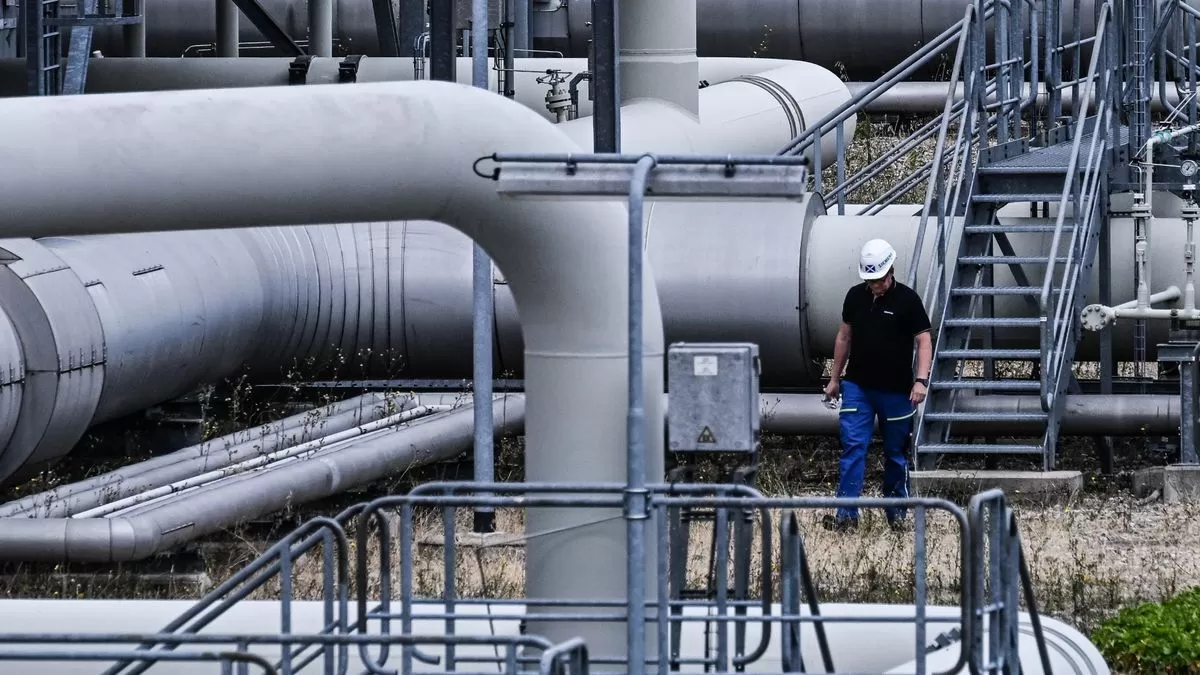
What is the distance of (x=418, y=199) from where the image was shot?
730 cm

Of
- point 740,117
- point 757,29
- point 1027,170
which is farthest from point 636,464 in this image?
point 757,29

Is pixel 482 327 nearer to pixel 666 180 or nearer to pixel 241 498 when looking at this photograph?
pixel 241 498

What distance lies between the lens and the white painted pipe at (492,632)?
8.32 m

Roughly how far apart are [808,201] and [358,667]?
22.6 ft

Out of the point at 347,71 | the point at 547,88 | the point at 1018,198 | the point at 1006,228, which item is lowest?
the point at 1006,228

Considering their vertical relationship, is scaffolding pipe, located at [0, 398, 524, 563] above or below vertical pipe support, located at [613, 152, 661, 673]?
below

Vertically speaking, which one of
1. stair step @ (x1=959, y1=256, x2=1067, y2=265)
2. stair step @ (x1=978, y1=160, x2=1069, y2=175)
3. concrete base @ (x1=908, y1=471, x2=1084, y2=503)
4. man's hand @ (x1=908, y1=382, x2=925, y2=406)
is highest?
stair step @ (x1=978, y1=160, x2=1069, y2=175)

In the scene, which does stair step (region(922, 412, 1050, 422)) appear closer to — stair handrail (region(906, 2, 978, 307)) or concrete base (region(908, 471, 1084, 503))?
concrete base (region(908, 471, 1084, 503))

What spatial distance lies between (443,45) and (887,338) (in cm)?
297

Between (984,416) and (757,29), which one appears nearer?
(984,416)

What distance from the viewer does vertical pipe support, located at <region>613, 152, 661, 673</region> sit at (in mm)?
6535

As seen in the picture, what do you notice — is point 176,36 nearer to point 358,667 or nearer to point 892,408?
point 892,408

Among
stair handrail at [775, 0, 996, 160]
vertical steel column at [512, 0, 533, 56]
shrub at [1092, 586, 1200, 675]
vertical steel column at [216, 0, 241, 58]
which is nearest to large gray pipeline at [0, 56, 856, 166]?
vertical steel column at [512, 0, 533, 56]

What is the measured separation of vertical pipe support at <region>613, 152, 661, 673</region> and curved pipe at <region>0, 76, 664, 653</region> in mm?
886
